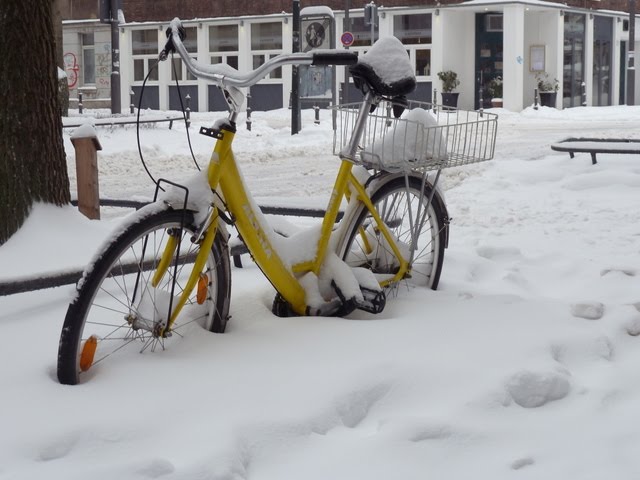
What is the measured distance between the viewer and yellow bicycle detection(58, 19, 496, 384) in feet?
13.0

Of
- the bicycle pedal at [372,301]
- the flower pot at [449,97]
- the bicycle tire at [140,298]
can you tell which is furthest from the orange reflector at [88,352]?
the flower pot at [449,97]

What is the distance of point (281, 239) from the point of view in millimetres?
4531

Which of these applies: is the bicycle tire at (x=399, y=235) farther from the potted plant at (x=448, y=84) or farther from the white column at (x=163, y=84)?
the white column at (x=163, y=84)

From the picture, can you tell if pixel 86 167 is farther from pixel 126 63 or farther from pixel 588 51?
pixel 126 63

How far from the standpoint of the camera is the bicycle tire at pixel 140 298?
12.2 feet

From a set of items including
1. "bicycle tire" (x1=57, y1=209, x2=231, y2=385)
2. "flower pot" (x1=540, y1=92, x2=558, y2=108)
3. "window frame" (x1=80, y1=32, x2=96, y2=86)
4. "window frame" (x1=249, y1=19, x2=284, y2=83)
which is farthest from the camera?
"window frame" (x1=80, y1=32, x2=96, y2=86)

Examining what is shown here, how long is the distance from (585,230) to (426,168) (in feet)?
10.8

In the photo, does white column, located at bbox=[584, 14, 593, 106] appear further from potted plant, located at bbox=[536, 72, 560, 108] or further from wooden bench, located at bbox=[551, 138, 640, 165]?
wooden bench, located at bbox=[551, 138, 640, 165]

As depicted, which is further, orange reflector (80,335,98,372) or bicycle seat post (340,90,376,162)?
bicycle seat post (340,90,376,162)

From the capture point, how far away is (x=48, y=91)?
19.9ft

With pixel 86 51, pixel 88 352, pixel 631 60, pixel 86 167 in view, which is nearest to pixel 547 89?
pixel 631 60

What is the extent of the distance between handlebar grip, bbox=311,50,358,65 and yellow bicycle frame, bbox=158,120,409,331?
451mm

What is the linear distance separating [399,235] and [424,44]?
1273 inches

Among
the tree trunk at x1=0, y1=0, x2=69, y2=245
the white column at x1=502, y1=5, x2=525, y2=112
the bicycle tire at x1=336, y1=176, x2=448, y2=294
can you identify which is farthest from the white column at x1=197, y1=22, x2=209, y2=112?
the bicycle tire at x1=336, y1=176, x2=448, y2=294
